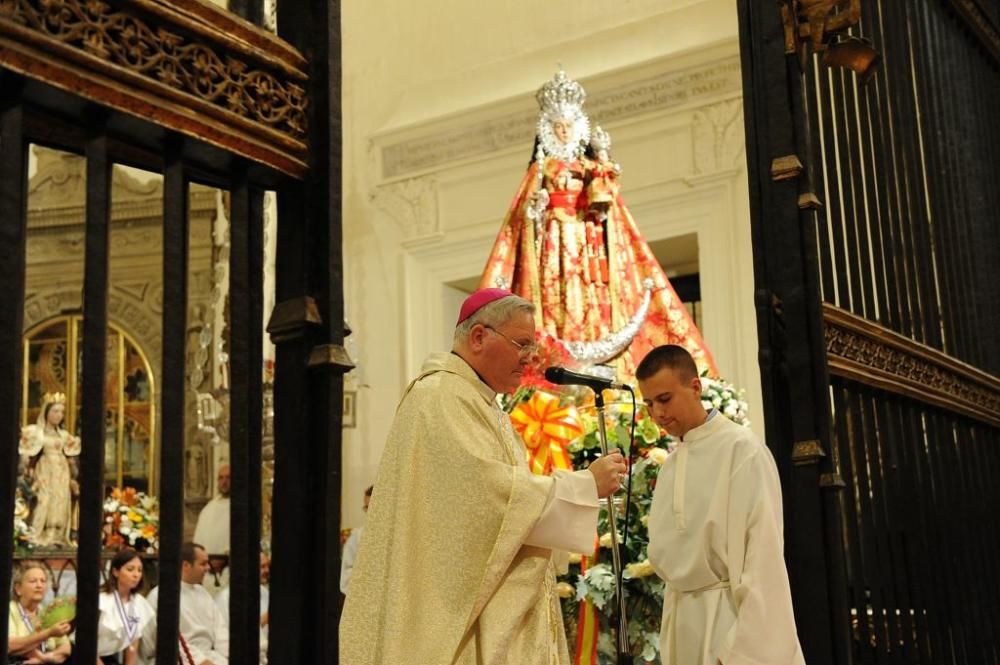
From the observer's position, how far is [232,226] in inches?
108

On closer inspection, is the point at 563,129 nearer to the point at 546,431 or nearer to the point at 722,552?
the point at 546,431

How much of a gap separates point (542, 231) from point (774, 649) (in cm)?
507

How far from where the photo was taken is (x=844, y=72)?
5.32m

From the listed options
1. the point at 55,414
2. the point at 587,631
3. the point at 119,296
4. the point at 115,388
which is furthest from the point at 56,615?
the point at 119,296

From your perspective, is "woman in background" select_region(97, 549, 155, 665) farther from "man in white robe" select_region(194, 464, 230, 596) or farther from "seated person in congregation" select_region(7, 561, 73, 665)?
"man in white robe" select_region(194, 464, 230, 596)

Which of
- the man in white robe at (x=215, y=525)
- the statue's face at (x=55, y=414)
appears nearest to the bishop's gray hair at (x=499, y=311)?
the man in white robe at (x=215, y=525)

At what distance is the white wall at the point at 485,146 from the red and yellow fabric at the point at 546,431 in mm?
4223

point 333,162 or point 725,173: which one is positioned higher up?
point 725,173

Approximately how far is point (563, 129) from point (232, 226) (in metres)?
6.21

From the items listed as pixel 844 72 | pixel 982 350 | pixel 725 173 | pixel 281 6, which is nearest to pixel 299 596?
pixel 281 6

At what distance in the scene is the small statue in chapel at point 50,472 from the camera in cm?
1080

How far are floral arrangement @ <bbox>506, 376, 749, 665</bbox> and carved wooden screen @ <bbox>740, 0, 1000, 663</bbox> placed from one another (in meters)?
0.82

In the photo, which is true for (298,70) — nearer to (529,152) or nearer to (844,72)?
(844,72)

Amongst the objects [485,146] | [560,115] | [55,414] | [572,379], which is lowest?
[572,379]
